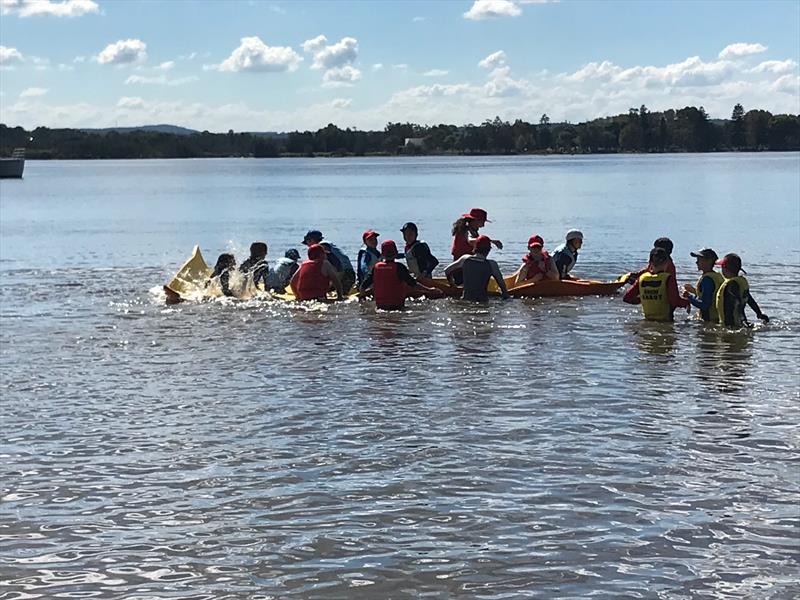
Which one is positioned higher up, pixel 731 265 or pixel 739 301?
pixel 731 265

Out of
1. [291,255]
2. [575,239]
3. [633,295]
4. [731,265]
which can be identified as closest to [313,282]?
[291,255]

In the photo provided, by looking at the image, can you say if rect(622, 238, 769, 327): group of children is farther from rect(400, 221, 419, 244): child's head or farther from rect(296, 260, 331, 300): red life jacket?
rect(296, 260, 331, 300): red life jacket

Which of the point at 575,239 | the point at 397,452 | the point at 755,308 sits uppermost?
the point at 575,239

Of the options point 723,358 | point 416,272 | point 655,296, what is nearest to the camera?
point 723,358

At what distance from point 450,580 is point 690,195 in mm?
67044

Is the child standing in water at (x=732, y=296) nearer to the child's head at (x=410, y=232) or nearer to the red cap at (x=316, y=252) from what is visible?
the child's head at (x=410, y=232)

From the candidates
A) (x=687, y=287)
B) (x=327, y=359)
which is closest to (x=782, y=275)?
(x=687, y=287)

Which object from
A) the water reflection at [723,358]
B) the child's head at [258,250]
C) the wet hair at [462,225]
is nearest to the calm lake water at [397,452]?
the water reflection at [723,358]

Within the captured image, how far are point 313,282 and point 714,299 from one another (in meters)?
7.52

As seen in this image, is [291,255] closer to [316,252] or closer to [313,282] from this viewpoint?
[313,282]

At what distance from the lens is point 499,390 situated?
1268 cm

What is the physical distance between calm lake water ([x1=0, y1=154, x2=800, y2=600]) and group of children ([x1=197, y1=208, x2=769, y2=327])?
439 millimetres

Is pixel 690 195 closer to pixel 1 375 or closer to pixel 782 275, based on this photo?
pixel 782 275

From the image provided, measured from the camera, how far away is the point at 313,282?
20.3 metres
